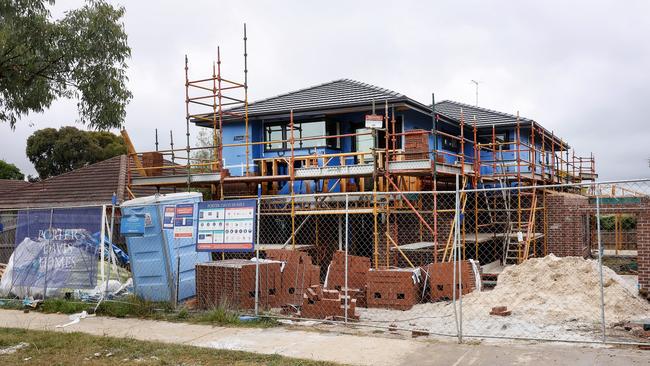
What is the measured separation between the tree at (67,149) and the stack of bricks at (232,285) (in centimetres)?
4633

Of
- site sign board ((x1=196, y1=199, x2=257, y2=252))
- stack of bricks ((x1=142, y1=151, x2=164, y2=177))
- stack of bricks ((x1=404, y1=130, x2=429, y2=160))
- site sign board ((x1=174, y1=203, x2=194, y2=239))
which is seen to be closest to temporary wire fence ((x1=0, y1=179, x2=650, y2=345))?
site sign board ((x1=196, y1=199, x2=257, y2=252))

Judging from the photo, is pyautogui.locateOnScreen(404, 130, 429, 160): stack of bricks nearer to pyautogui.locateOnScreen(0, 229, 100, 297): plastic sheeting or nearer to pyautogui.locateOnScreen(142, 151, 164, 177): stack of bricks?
pyautogui.locateOnScreen(0, 229, 100, 297): plastic sheeting

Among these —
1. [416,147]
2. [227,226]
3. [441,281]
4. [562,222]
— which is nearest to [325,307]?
[227,226]

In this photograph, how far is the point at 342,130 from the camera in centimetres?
2227

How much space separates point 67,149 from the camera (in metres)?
56.3

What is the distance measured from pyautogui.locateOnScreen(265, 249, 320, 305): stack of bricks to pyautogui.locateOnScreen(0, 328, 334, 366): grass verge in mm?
3932

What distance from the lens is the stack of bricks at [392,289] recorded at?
13.5 m

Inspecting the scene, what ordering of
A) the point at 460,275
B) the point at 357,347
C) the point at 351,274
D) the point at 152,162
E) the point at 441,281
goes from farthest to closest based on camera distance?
the point at 152,162, the point at 351,274, the point at 441,281, the point at 460,275, the point at 357,347

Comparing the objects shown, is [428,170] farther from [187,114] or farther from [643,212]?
[187,114]

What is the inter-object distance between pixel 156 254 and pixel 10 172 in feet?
212

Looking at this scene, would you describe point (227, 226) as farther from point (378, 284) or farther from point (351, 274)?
point (351, 274)

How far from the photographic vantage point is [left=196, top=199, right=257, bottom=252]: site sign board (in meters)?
11.2

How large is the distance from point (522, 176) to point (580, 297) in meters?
8.76

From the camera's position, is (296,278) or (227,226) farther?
(296,278)
